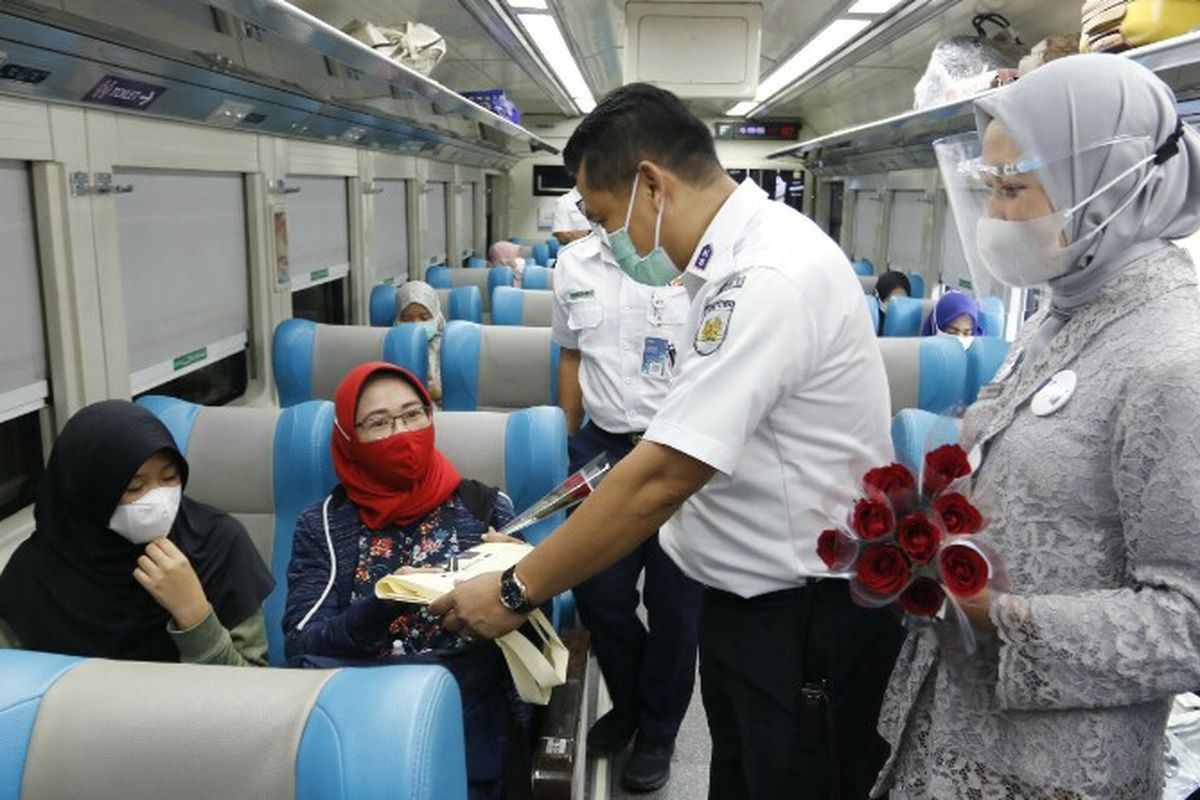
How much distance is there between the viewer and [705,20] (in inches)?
226

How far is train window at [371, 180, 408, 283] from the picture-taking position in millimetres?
7199

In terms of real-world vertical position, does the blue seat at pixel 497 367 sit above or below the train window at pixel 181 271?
below

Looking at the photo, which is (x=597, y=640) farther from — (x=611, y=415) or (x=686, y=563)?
(x=686, y=563)

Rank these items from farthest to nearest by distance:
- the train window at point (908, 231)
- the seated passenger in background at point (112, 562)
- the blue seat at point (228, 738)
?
the train window at point (908, 231) → the seated passenger in background at point (112, 562) → the blue seat at point (228, 738)

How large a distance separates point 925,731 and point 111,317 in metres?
2.79

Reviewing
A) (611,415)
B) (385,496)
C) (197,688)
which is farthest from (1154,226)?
(611,415)

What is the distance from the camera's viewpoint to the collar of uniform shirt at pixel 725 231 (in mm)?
1722

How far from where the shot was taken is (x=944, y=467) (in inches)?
53.7

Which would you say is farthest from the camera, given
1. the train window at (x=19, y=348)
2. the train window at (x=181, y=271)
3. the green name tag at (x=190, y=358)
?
the green name tag at (x=190, y=358)

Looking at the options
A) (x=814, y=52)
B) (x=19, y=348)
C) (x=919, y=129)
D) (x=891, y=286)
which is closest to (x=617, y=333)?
(x=19, y=348)

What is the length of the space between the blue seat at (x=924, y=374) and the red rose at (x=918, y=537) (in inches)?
117

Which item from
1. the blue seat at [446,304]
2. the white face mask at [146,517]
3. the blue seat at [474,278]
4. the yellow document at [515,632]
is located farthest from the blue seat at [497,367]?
the blue seat at [474,278]

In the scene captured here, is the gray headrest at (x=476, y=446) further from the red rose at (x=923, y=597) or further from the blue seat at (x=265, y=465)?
the red rose at (x=923, y=597)

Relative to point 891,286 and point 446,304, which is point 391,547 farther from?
point 891,286
